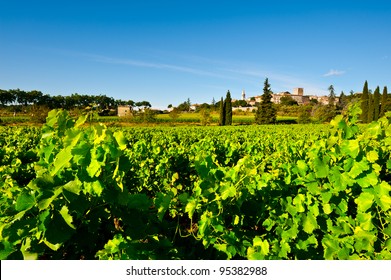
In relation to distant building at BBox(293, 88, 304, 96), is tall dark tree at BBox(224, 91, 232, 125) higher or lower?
lower

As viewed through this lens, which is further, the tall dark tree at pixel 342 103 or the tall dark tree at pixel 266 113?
the tall dark tree at pixel 342 103

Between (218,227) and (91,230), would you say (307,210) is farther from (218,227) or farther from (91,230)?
(91,230)

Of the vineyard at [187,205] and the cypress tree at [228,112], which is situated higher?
the cypress tree at [228,112]

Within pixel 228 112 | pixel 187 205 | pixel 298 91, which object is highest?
pixel 298 91

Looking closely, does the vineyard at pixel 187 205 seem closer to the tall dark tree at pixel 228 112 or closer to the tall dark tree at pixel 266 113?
the tall dark tree at pixel 228 112

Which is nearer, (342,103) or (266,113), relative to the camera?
(266,113)

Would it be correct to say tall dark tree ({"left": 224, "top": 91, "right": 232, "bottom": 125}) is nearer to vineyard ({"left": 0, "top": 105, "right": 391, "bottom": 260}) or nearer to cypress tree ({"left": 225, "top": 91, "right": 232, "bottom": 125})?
cypress tree ({"left": 225, "top": 91, "right": 232, "bottom": 125})

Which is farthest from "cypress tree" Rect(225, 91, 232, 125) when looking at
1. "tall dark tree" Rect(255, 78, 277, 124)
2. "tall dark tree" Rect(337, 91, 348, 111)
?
"tall dark tree" Rect(337, 91, 348, 111)

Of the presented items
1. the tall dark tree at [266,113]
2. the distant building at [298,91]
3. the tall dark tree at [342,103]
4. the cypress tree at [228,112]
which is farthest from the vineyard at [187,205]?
the distant building at [298,91]

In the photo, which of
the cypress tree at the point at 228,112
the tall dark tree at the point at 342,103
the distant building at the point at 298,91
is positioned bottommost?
the cypress tree at the point at 228,112

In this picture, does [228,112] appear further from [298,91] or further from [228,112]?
[298,91]

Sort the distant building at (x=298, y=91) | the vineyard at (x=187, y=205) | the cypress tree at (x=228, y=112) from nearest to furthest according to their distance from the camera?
1. the vineyard at (x=187, y=205)
2. the cypress tree at (x=228, y=112)
3. the distant building at (x=298, y=91)

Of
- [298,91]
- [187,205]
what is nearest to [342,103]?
[187,205]

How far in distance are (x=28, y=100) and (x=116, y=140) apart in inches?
4505
